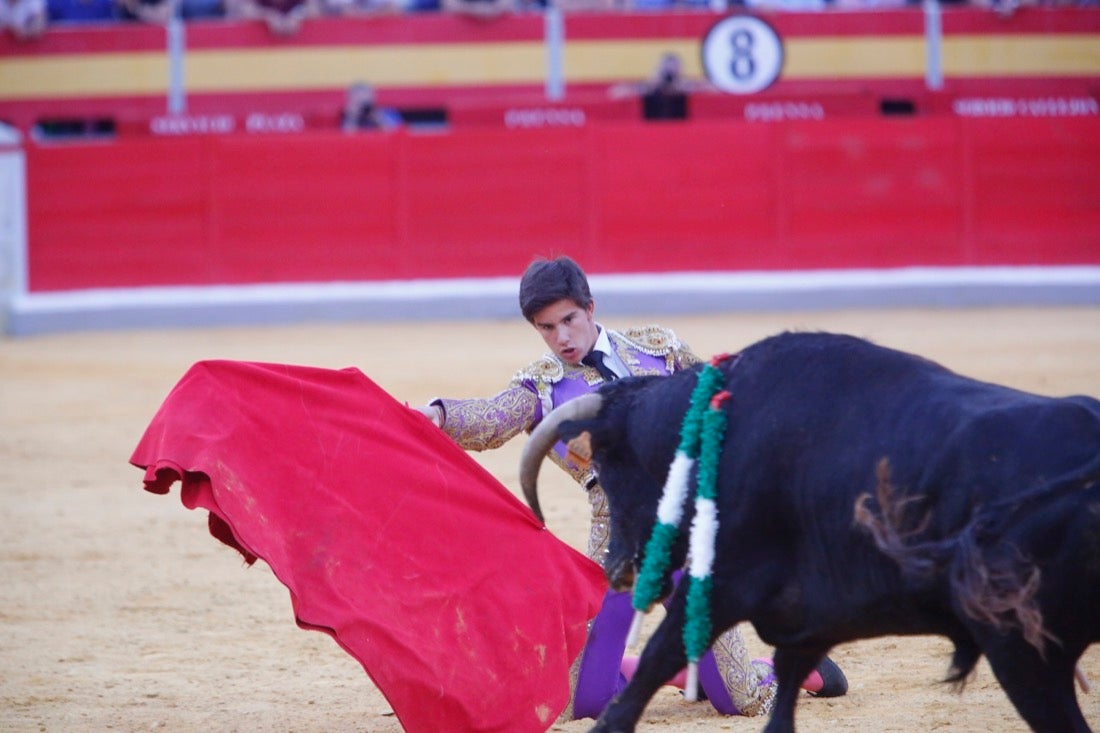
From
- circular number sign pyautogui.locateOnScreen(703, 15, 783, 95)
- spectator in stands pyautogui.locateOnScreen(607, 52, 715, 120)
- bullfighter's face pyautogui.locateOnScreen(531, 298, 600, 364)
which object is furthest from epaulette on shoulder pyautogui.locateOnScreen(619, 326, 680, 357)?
circular number sign pyautogui.locateOnScreen(703, 15, 783, 95)

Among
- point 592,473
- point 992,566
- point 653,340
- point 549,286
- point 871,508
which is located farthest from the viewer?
point 653,340

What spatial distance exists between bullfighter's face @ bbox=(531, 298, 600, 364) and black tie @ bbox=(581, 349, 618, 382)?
0.08 ft

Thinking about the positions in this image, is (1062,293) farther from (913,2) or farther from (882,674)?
(882,674)

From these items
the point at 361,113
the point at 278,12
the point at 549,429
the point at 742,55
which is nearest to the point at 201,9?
the point at 278,12

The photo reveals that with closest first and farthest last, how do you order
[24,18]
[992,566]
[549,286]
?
[992,566] → [549,286] → [24,18]

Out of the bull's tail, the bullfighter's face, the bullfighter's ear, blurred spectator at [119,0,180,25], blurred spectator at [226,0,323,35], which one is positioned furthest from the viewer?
blurred spectator at [119,0,180,25]

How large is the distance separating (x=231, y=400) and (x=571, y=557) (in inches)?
31.2

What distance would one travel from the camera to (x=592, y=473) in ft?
10.8

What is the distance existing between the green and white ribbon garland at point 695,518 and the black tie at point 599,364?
1.65 ft

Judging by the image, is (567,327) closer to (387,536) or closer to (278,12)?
(387,536)

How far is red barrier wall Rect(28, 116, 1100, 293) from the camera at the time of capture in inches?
448

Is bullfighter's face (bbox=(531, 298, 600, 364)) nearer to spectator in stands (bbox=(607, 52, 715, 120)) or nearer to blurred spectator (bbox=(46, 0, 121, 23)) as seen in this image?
spectator in stands (bbox=(607, 52, 715, 120))

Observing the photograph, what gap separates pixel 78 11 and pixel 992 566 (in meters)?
11.7

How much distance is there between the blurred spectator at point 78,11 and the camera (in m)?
12.6
